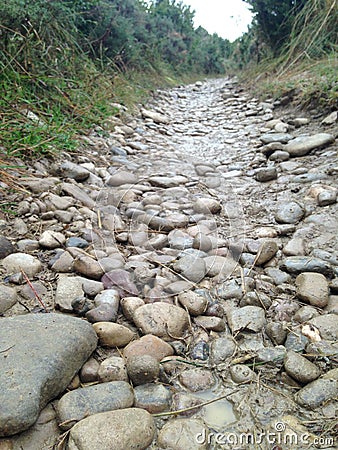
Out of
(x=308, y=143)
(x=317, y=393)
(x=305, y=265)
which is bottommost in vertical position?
(x=317, y=393)

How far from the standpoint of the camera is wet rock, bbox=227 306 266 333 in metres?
1.25

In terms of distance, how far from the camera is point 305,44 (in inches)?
174

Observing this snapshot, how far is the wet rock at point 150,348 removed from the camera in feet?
3.67

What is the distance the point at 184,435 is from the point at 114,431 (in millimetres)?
168

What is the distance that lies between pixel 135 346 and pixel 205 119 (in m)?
3.90

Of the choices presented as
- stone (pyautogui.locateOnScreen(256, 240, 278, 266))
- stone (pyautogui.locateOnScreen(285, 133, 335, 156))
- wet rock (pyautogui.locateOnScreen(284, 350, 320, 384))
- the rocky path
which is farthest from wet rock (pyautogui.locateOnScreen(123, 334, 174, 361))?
stone (pyautogui.locateOnScreen(285, 133, 335, 156))

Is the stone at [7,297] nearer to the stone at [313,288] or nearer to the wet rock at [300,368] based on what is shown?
the wet rock at [300,368]

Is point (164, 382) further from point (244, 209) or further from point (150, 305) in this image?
point (244, 209)

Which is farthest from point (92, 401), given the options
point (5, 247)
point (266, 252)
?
point (266, 252)

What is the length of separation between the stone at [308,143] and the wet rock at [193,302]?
5.43ft

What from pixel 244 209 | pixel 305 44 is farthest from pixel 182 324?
pixel 305 44

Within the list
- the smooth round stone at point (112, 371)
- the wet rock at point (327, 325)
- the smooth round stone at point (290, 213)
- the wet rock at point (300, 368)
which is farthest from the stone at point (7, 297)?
the smooth round stone at point (290, 213)

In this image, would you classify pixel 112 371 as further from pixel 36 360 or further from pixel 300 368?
pixel 300 368

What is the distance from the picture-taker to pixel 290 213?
190cm
